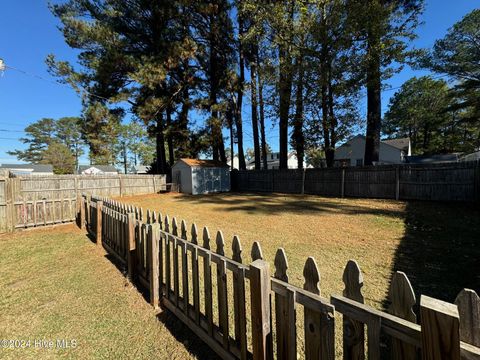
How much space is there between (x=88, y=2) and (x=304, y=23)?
45.9 ft

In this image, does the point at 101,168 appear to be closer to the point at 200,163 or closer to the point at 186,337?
the point at 200,163

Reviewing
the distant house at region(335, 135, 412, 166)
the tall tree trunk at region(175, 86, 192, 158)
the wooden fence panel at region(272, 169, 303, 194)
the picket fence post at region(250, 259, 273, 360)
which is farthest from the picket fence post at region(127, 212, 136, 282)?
the distant house at region(335, 135, 412, 166)

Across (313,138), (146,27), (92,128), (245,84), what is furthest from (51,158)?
(313,138)

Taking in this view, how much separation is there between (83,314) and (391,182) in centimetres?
1229

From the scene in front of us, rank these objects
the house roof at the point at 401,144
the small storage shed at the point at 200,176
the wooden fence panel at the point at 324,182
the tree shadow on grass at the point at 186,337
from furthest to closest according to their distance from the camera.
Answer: the house roof at the point at 401,144, the small storage shed at the point at 200,176, the wooden fence panel at the point at 324,182, the tree shadow on grass at the point at 186,337

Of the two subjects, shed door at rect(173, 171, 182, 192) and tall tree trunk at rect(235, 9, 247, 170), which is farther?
tall tree trunk at rect(235, 9, 247, 170)

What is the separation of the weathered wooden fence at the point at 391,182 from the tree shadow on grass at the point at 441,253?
2648 mm

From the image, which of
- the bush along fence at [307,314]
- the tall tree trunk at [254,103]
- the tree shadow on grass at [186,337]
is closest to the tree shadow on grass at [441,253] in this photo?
the bush along fence at [307,314]

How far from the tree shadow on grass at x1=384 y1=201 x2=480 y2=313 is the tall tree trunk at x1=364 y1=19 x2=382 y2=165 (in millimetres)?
6183

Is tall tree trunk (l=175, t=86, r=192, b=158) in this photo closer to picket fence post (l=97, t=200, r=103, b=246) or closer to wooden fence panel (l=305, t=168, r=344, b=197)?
wooden fence panel (l=305, t=168, r=344, b=197)

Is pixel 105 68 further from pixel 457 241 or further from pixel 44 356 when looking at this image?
pixel 457 241

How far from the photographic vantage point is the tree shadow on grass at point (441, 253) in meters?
3.03

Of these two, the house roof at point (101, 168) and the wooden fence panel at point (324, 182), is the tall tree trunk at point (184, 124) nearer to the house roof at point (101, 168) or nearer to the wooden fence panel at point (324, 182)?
the wooden fence panel at point (324, 182)

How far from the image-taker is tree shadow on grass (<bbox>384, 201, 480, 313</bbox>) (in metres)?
3.03
